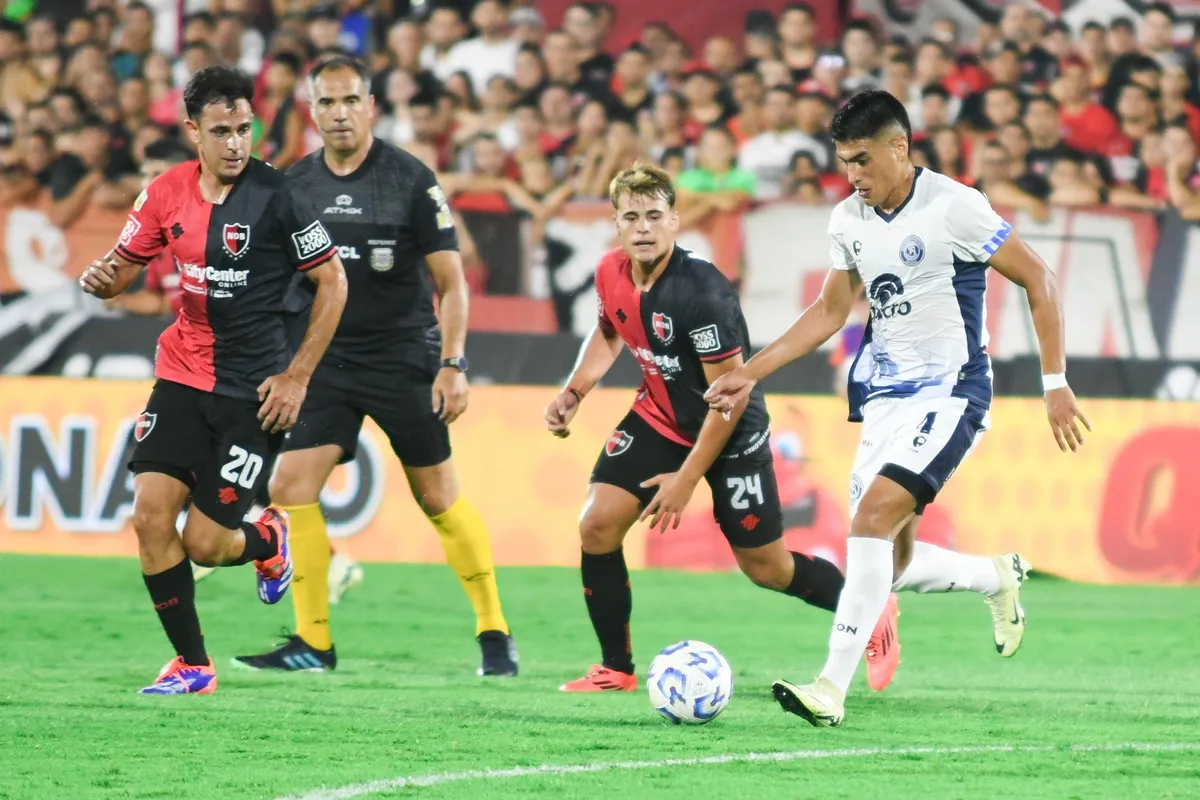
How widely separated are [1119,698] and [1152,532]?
530 cm

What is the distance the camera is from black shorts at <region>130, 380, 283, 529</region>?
6.68 meters

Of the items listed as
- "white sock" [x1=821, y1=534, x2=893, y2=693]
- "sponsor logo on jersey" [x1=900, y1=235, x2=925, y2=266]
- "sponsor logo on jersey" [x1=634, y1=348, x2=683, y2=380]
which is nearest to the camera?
"white sock" [x1=821, y1=534, x2=893, y2=693]

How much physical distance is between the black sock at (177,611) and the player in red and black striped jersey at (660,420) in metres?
1.41

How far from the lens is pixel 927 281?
20.1 ft

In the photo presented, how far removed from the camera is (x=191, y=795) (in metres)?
4.59

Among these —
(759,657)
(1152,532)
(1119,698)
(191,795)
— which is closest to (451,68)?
(1152,532)

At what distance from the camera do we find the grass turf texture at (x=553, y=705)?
4863 millimetres

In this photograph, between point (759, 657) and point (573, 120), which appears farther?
point (573, 120)

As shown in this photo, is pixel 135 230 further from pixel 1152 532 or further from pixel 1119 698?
pixel 1152 532

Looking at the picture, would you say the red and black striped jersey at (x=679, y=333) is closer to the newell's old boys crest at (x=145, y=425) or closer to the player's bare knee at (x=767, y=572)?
the player's bare knee at (x=767, y=572)

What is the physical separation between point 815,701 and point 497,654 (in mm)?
2192

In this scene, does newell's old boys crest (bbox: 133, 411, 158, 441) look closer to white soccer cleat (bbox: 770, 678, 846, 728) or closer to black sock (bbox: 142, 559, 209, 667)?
black sock (bbox: 142, 559, 209, 667)

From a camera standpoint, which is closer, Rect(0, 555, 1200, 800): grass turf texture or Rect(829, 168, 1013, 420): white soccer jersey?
Rect(0, 555, 1200, 800): grass turf texture

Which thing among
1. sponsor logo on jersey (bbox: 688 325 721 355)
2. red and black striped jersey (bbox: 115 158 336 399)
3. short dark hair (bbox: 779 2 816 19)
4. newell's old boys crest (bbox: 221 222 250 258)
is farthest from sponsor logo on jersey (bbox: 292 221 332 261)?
short dark hair (bbox: 779 2 816 19)
